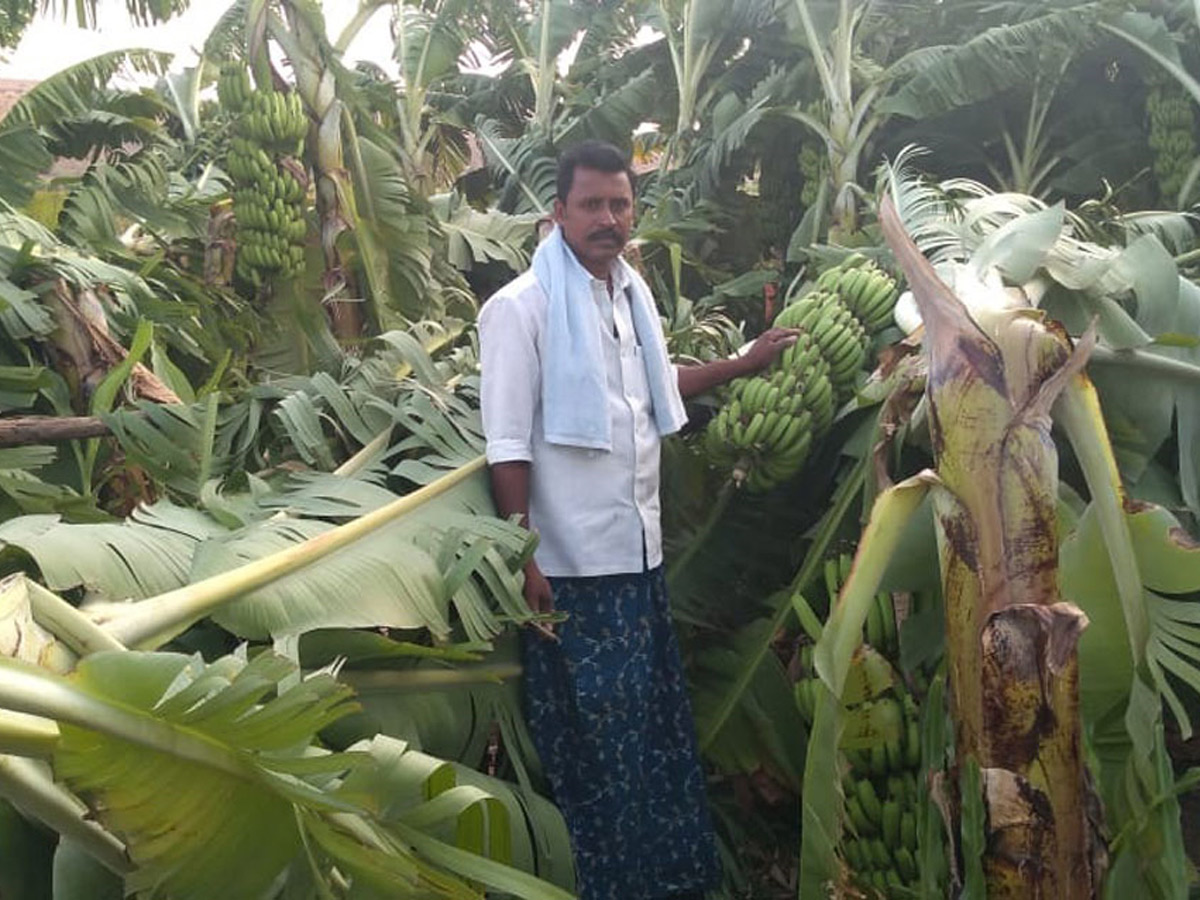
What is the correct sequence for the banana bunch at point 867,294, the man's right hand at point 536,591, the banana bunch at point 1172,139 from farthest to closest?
the banana bunch at point 1172,139 → the banana bunch at point 867,294 → the man's right hand at point 536,591

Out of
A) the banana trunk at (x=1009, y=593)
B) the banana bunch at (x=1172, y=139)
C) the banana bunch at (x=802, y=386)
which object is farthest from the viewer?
the banana bunch at (x=1172, y=139)

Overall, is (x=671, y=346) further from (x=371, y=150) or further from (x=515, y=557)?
(x=371, y=150)

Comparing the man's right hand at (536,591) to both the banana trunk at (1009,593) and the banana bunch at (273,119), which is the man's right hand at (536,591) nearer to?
the banana trunk at (1009,593)

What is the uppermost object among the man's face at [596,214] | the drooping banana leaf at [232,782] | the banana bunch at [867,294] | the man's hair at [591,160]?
the man's hair at [591,160]

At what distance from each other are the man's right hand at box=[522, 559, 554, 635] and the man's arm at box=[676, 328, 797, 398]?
575 mm

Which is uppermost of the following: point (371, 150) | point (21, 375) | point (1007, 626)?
point (371, 150)

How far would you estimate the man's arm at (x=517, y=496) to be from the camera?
6.34 ft

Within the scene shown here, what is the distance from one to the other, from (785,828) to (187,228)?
9.46 feet

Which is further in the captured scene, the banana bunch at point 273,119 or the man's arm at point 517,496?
the banana bunch at point 273,119

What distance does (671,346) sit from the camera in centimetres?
264

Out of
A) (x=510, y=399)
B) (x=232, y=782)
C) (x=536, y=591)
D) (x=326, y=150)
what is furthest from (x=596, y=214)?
(x=326, y=150)

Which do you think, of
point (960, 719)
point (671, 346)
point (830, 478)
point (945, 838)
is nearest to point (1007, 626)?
point (960, 719)

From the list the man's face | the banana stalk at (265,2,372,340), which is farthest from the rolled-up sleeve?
the banana stalk at (265,2,372,340)

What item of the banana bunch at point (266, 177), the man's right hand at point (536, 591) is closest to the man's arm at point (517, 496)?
the man's right hand at point (536, 591)
